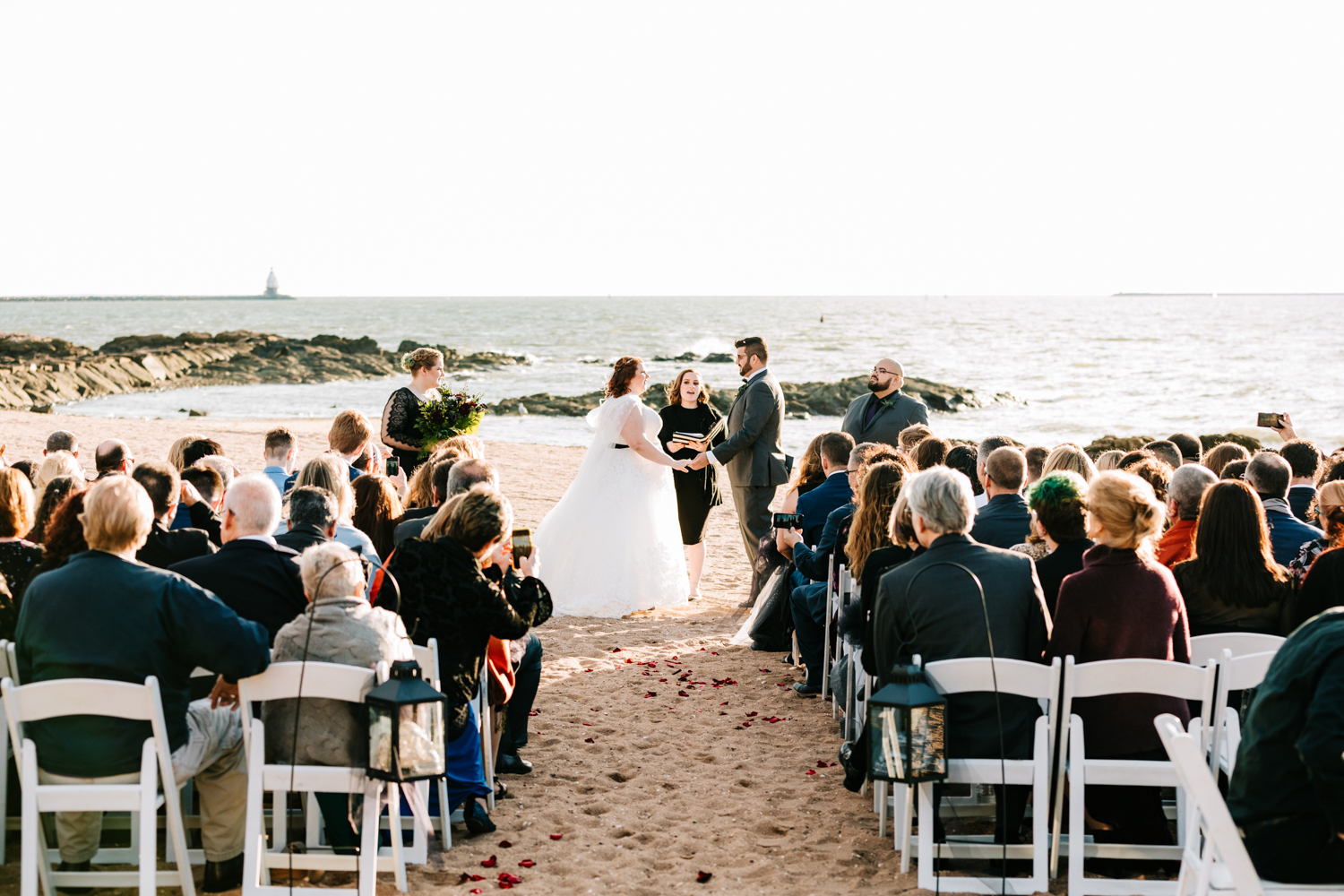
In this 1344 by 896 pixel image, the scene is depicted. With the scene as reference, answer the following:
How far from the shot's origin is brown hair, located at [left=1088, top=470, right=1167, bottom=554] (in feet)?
12.5

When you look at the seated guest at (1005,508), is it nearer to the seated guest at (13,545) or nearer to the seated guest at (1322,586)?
the seated guest at (1322,586)

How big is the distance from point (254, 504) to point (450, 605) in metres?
0.84

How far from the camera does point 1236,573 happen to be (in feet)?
14.0

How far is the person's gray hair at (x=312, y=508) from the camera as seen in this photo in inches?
171

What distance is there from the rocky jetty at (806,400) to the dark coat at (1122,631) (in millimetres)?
25787

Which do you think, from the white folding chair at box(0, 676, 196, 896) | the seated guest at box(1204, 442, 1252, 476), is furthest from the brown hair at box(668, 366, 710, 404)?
the white folding chair at box(0, 676, 196, 896)

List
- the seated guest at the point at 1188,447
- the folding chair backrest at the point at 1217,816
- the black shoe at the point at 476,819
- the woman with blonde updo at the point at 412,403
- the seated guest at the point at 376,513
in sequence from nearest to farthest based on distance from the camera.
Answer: the folding chair backrest at the point at 1217,816 → the black shoe at the point at 476,819 → the seated guest at the point at 376,513 → the seated guest at the point at 1188,447 → the woman with blonde updo at the point at 412,403

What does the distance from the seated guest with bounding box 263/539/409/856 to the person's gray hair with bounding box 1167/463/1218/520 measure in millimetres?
3501

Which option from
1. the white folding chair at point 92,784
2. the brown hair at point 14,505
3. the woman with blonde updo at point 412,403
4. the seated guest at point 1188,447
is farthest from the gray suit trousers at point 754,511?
the white folding chair at point 92,784

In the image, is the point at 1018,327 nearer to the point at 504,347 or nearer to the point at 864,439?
the point at 504,347

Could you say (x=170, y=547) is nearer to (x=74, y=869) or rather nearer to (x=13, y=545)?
(x=13, y=545)

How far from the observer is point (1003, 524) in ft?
16.8

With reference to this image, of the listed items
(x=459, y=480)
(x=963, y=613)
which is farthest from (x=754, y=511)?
(x=963, y=613)

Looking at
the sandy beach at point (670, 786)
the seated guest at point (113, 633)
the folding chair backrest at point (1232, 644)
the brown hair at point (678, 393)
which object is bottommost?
the sandy beach at point (670, 786)
